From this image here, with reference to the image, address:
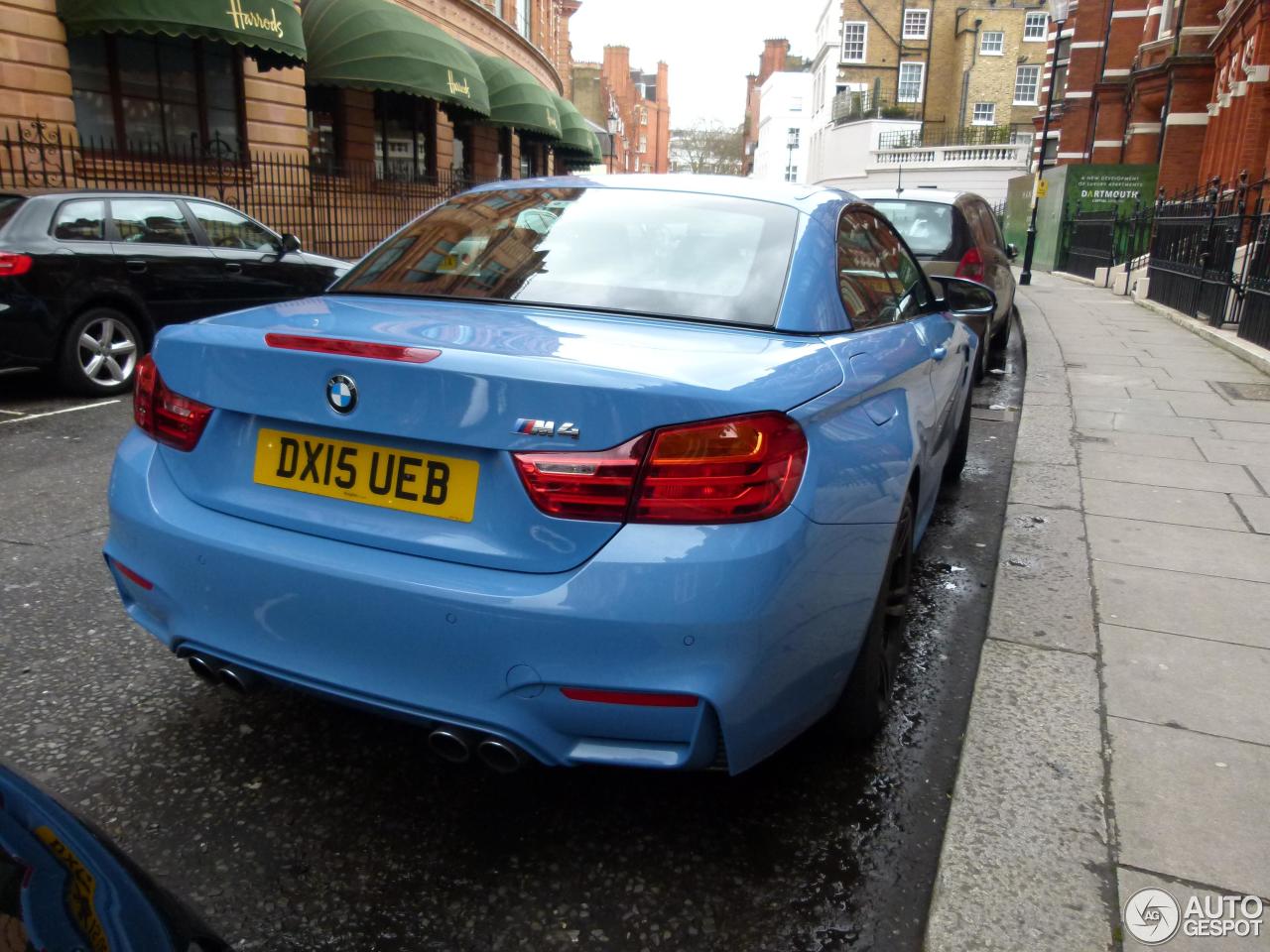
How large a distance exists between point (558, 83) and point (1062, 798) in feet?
137

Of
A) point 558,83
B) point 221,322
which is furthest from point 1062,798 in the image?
point 558,83

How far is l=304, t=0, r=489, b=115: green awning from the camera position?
1792cm

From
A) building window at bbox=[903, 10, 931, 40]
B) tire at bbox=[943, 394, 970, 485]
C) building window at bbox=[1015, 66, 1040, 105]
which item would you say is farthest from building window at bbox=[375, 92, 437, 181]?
building window at bbox=[1015, 66, 1040, 105]

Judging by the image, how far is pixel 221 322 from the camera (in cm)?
258

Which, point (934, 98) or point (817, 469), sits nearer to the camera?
point (817, 469)

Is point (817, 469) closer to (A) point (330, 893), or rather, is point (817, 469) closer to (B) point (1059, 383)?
(A) point (330, 893)

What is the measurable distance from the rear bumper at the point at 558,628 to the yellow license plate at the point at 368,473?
11cm

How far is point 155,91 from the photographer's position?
1552 cm

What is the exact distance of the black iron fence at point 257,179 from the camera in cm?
1342

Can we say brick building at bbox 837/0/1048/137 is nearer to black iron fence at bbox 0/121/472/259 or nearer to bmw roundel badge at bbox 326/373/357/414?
black iron fence at bbox 0/121/472/259

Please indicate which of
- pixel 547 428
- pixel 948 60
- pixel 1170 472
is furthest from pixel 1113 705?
pixel 948 60

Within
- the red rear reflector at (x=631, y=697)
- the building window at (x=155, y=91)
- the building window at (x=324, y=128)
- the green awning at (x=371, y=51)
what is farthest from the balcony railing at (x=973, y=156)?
the red rear reflector at (x=631, y=697)

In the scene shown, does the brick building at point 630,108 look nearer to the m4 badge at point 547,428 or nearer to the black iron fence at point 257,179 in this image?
the black iron fence at point 257,179

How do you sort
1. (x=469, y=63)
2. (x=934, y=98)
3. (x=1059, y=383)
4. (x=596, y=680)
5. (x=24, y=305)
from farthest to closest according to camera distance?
(x=934, y=98) → (x=469, y=63) → (x=1059, y=383) → (x=24, y=305) → (x=596, y=680)
